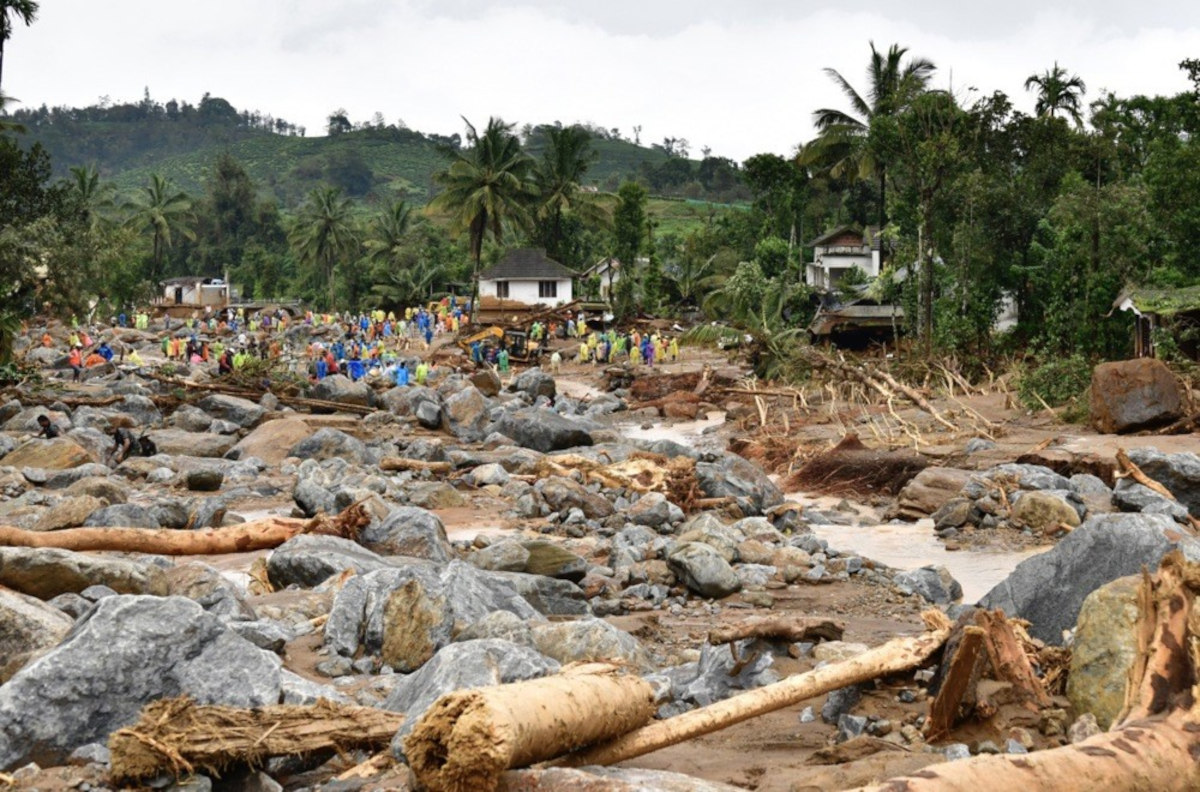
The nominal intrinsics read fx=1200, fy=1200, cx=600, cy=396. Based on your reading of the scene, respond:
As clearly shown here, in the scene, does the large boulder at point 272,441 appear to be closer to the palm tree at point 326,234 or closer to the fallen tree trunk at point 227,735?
the fallen tree trunk at point 227,735

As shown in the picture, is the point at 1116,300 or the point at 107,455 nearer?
the point at 107,455

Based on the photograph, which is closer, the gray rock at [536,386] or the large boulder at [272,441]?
the large boulder at [272,441]

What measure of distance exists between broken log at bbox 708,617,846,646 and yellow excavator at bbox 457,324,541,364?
3604 cm

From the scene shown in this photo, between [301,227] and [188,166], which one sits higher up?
[188,166]

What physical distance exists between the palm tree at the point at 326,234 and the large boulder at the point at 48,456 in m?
49.6

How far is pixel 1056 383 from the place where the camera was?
2253cm

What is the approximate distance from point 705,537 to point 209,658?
722 centimetres

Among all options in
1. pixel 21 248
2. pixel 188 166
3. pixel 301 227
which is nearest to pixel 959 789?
pixel 21 248

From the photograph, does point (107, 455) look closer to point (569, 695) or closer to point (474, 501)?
point (474, 501)

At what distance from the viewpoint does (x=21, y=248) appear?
32688mm

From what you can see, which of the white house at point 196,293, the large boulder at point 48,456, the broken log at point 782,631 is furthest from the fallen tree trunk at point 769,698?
the white house at point 196,293

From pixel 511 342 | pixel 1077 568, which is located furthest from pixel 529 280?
pixel 1077 568

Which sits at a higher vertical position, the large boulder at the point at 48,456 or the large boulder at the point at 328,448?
the large boulder at the point at 48,456

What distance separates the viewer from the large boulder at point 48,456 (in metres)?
17.2
